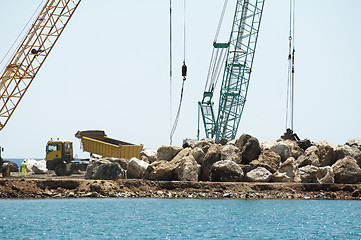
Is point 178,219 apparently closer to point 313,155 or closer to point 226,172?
point 226,172

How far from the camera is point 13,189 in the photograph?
37.1 metres

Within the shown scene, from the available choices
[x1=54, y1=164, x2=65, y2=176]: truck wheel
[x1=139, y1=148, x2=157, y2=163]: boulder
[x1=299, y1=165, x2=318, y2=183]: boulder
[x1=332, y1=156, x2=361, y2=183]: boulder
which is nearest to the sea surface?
[x1=299, y1=165, x2=318, y2=183]: boulder

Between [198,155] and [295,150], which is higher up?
[295,150]

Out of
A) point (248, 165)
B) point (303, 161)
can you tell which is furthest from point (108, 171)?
point (303, 161)

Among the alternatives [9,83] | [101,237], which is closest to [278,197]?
[101,237]

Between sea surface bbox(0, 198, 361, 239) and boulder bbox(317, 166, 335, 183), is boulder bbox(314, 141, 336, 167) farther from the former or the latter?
sea surface bbox(0, 198, 361, 239)

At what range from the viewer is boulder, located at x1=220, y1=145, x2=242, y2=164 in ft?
136

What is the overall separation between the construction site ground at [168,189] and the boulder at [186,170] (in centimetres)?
54

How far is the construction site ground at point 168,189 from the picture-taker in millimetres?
37406

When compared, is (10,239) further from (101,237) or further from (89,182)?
(89,182)

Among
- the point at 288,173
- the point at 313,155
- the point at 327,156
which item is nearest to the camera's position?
the point at 288,173

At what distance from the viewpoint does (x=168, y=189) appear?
3875 cm

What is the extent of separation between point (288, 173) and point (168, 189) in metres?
8.69

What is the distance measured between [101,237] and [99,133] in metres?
29.9
